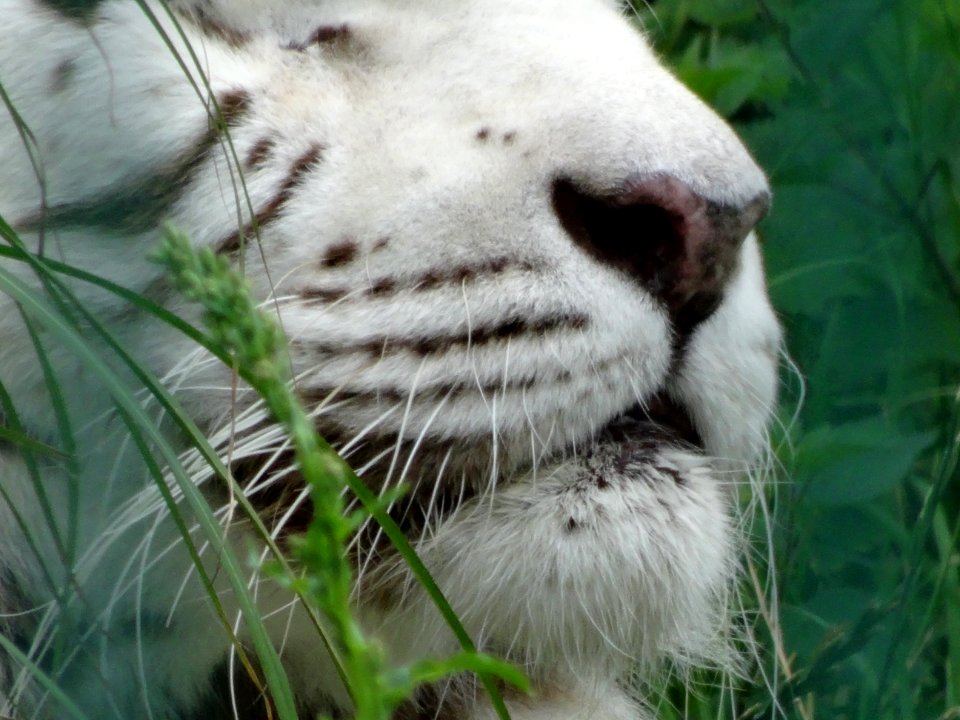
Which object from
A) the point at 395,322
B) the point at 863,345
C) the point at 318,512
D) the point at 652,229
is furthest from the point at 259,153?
the point at 863,345

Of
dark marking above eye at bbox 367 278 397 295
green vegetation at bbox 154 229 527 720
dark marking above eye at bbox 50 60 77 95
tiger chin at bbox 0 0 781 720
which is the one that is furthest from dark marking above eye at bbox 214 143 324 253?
Result: green vegetation at bbox 154 229 527 720

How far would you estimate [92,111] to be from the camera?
1.58m

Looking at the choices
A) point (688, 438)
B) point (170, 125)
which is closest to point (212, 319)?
point (170, 125)

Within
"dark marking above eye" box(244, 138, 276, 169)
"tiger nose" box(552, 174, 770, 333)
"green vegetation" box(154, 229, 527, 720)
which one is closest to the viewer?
"green vegetation" box(154, 229, 527, 720)

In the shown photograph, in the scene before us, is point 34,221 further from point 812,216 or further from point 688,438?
point 812,216

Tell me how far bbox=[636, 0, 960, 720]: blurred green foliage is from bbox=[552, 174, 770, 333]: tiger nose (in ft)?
2.47

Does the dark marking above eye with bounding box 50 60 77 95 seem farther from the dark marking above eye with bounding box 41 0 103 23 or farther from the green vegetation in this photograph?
the green vegetation

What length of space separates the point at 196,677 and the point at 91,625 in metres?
0.19

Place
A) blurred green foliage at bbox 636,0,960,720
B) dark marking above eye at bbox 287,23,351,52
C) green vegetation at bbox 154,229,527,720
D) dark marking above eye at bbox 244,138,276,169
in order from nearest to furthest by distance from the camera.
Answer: green vegetation at bbox 154,229,527,720
dark marking above eye at bbox 244,138,276,169
dark marking above eye at bbox 287,23,351,52
blurred green foliage at bbox 636,0,960,720

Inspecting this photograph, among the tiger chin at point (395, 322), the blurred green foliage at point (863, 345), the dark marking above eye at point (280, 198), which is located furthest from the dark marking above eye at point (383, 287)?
the blurred green foliage at point (863, 345)

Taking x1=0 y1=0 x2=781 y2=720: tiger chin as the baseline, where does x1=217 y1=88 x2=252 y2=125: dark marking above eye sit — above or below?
above

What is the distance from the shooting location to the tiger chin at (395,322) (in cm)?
145

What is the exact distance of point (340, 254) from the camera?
1.51 metres

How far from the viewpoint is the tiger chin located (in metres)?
1.45
